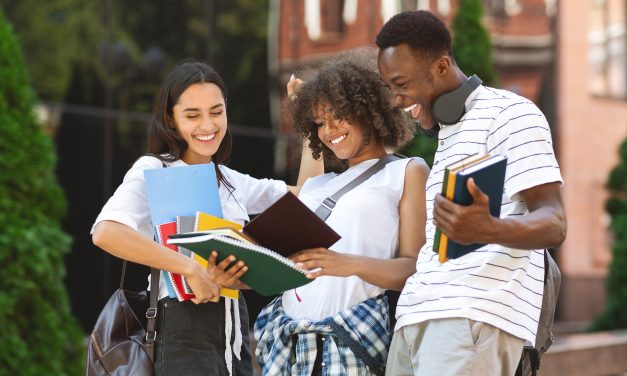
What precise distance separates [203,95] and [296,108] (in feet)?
1.19

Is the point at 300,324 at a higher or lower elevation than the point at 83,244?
higher

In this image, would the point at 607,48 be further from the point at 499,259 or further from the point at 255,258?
the point at 255,258

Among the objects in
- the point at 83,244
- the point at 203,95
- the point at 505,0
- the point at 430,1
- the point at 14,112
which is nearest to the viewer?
Answer: the point at 203,95

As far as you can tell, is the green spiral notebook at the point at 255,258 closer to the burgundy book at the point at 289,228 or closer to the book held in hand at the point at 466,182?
the burgundy book at the point at 289,228

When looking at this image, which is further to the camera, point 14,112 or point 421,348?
point 14,112

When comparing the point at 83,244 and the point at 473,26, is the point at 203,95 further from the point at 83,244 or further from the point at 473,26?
the point at 473,26

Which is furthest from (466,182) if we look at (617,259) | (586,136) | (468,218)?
(586,136)

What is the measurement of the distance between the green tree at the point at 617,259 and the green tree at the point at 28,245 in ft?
25.7

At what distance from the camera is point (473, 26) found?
1038 centimetres

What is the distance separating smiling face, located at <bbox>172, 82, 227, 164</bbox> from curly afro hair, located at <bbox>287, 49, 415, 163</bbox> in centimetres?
32

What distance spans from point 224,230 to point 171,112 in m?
0.74

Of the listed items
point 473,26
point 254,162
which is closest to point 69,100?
point 254,162

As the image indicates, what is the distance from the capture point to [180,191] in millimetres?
3191

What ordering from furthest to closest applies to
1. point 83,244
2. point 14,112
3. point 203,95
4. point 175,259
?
point 83,244 → point 14,112 → point 203,95 → point 175,259
